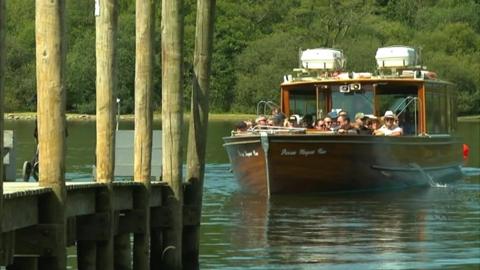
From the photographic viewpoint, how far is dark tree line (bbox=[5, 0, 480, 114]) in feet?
331

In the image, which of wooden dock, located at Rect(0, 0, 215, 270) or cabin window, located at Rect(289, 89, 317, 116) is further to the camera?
cabin window, located at Rect(289, 89, 317, 116)

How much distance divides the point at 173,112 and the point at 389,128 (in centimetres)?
1783

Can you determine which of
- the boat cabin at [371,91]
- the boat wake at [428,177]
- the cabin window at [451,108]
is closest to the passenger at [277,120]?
the boat cabin at [371,91]

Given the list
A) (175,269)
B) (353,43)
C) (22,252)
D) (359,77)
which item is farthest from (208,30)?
(353,43)

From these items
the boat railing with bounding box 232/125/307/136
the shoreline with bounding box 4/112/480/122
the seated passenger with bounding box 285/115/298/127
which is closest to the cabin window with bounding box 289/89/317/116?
the seated passenger with bounding box 285/115/298/127

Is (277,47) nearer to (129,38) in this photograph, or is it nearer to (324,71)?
(129,38)

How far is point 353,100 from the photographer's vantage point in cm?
3872

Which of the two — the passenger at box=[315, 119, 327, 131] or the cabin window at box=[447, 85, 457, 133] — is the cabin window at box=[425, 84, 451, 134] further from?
the passenger at box=[315, 119, 327, 131]

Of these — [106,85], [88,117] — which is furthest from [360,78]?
[88,117]

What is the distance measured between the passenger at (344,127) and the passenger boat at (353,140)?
274 mm

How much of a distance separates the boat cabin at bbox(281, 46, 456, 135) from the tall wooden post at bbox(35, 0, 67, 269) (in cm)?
2398

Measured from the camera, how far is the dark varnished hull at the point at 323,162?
34188 millimetres

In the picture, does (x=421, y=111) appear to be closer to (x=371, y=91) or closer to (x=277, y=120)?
(x=371, y=91)

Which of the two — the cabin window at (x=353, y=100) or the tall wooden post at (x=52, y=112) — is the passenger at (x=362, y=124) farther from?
the tall wooden post at (x=52, y=112)
